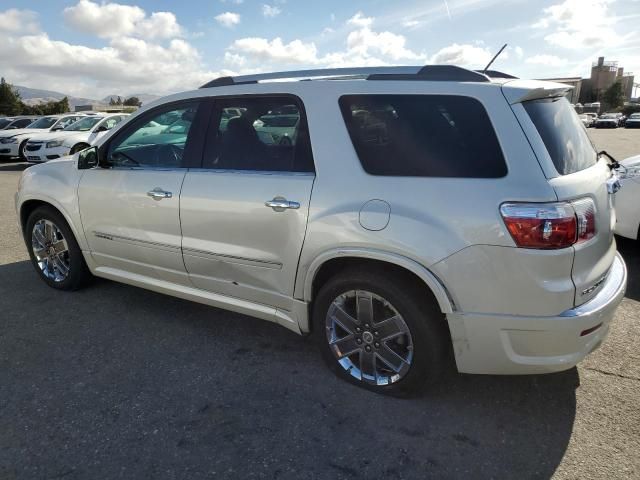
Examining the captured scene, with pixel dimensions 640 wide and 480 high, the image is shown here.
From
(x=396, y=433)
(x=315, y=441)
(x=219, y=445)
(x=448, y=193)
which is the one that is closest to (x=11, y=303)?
(x=219, y=445)

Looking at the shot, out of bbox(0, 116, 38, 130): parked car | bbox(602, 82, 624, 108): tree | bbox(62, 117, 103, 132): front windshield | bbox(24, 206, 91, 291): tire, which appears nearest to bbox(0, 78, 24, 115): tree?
bbox(0, 116, 38, 130): parked car

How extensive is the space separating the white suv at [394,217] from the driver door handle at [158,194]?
0.02m

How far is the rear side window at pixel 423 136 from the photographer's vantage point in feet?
7.95

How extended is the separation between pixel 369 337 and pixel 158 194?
5.84 feet

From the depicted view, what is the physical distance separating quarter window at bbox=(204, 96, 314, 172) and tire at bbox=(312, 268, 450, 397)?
76 cm

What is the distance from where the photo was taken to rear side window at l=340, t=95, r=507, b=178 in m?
2.42

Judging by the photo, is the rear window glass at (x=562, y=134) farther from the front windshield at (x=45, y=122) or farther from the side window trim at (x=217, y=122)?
the front windshield at (x=45, y=122)

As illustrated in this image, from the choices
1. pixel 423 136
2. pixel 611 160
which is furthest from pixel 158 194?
pixel 611 160

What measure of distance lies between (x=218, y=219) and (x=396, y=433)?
1666 millimetres

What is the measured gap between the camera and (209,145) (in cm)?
334

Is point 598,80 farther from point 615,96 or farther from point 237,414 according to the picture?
point 237,414

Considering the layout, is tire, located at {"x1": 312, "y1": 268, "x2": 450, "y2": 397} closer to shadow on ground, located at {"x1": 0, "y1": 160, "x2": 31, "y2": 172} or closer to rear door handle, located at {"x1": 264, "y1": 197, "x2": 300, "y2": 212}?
rear door handle, located at {"x1": 264, "y1": 197, "x2": 300, "y2": 212}

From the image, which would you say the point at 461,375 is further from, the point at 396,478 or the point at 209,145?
the point at 209,145

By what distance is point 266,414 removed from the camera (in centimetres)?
271
